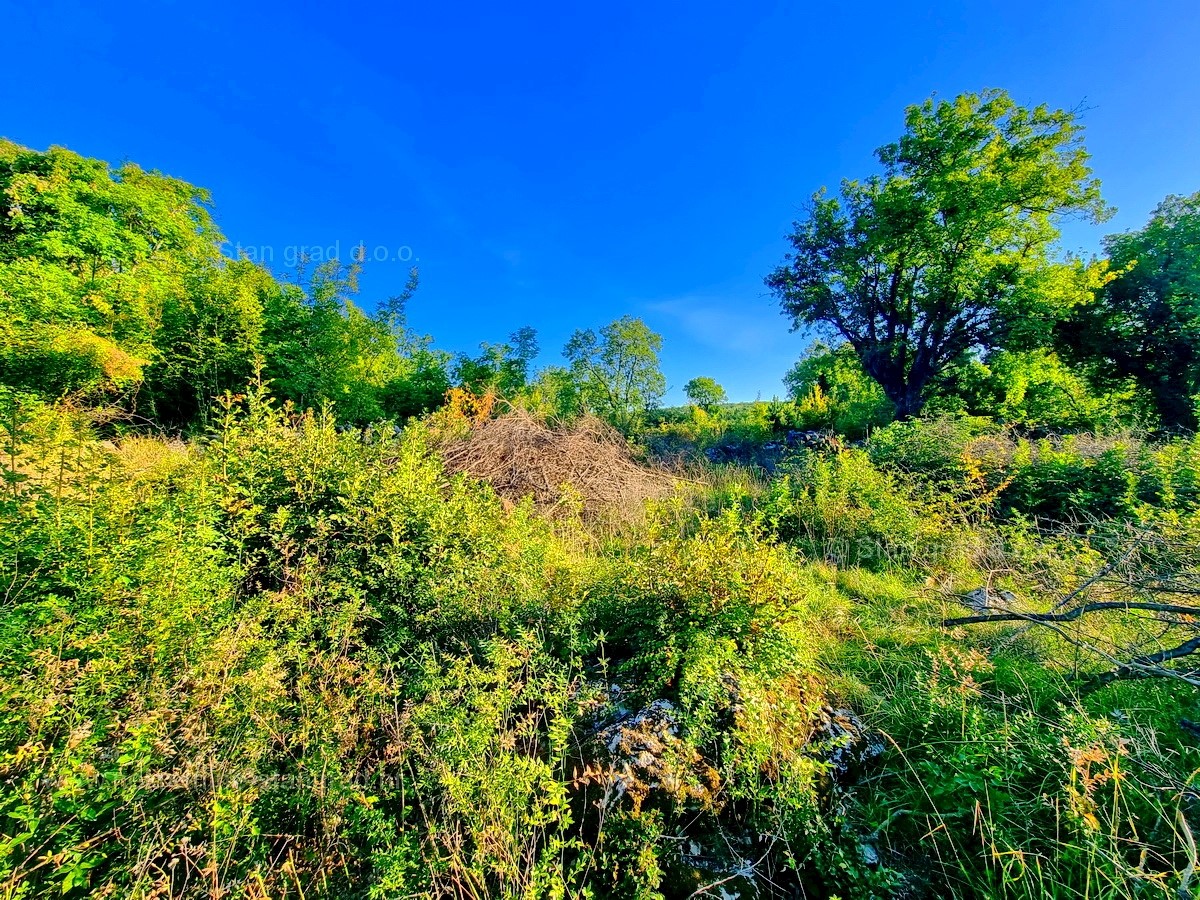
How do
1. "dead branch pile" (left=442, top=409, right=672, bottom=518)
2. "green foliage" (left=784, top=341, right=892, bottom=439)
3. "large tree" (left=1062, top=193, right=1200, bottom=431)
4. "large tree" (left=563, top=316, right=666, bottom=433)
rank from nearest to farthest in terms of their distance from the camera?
1. "dead branch pile" (left=442, top=409, right=672, bottom=518)
2. "large tree" (left=1062, top=193, right=1200, bottom=431)
3. "green foliage" (left=784, top=341, right=892, bottom=439)
4. "large tree" (left=563, top=316, right=666, bottom=433)

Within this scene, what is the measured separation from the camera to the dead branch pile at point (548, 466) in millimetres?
5914

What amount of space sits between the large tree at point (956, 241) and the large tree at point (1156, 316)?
1133 mm

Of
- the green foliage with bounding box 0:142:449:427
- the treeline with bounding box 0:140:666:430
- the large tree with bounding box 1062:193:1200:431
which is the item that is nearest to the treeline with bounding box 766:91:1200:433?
the large tree with bounding box 1062:193:1200:431

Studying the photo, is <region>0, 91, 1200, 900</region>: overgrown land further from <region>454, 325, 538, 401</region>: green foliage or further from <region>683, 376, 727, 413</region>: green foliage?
<region>683, 376, 727, 413</region>: green foliage

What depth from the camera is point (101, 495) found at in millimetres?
2211

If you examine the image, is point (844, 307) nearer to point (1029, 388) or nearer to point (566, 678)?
point (1029, 388)

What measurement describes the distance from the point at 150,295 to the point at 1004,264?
74.1ft

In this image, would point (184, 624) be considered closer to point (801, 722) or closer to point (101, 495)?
point (101, 495)

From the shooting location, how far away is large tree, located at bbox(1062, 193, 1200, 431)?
34.4 ft

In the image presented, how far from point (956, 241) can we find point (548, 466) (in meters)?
14.8

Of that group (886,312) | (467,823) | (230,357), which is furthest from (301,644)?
(886,312)

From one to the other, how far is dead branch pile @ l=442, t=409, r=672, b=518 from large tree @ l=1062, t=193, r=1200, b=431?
1446cm

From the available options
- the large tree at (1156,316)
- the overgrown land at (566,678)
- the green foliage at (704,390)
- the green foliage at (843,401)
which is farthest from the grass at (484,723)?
the green foliage at (704,390)

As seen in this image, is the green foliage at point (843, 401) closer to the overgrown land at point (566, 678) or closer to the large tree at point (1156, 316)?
the large tree at point (1156, 316)
